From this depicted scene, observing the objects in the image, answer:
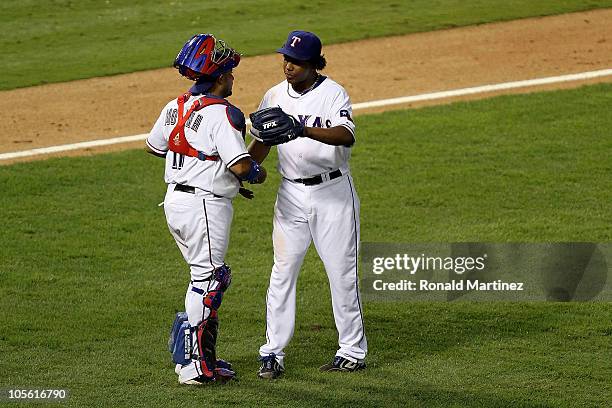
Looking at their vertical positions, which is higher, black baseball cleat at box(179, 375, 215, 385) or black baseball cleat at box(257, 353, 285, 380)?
black baseball cleat at box(257, 353, 285, 380)

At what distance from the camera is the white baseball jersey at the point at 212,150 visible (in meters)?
7.54

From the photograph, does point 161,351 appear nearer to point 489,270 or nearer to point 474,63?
point 489,270

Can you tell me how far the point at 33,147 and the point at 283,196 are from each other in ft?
19.3

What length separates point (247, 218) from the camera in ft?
37.1

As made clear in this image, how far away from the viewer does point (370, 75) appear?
15.4 meters

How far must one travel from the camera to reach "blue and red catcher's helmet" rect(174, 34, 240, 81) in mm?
7602

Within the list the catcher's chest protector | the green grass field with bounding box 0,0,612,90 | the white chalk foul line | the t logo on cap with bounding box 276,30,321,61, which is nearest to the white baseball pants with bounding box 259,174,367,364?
the catcher's chest protector

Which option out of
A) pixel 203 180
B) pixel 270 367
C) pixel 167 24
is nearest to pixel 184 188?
pixel 203 180

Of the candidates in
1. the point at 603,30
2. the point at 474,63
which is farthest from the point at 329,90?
the point at 603,30

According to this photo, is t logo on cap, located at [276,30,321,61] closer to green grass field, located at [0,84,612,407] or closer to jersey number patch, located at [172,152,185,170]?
jersey number patch, located at [172,152,185,170]

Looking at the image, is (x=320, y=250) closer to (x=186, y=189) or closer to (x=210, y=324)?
(x=210, y=324)

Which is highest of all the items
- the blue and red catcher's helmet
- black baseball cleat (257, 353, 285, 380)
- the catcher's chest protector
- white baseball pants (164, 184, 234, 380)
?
the blue and red catcher's helmet

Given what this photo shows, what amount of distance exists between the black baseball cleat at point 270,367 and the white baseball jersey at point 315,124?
115 centimetres

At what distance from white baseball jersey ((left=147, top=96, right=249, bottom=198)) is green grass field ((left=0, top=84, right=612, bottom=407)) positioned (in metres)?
1.25
